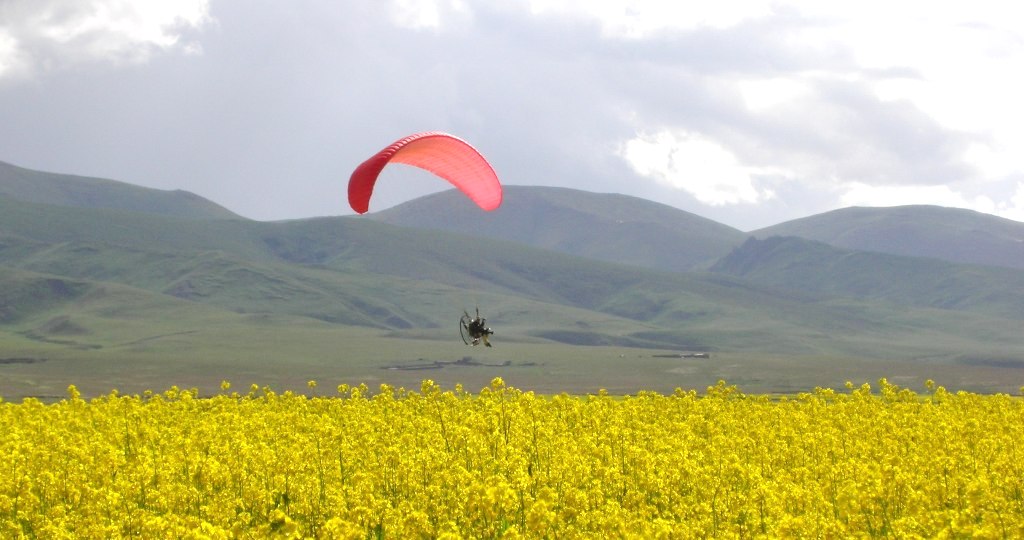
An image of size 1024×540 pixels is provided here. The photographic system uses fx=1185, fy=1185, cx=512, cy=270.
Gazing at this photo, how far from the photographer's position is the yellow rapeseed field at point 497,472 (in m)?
11.6

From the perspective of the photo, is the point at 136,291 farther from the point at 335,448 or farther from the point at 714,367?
the point at 335,448

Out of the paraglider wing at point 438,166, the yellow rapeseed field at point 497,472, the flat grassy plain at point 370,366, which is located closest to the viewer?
the yellow rapeseed field at point 497,472

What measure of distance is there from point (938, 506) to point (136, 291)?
185 meters

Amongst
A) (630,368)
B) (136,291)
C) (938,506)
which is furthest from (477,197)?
(136,291)

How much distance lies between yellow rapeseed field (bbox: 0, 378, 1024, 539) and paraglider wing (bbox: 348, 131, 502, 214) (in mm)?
3898

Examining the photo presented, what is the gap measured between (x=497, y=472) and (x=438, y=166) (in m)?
10.3

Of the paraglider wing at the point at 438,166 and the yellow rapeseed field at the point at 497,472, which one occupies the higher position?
the paraglider wing at the point at 438,166

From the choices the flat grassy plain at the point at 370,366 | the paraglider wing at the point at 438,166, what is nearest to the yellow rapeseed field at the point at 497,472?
the paraglider wing at the point at 438,166

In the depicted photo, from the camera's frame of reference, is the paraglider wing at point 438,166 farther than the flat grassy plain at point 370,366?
No

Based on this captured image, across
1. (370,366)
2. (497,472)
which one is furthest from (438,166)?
(370,366)

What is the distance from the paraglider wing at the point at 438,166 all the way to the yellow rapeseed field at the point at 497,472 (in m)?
3.90

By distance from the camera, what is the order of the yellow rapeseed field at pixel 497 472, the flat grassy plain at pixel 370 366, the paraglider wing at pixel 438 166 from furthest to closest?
the flat grassy plain at pixel 370 366
the paraglider wing at pixel 438 166
the yellow rapeseed field at pixel 497 472

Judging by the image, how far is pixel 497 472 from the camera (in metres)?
14.5

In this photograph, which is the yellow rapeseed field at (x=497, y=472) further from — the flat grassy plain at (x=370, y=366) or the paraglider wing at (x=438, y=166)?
the flat grassy plain at (x=370, y=366)
